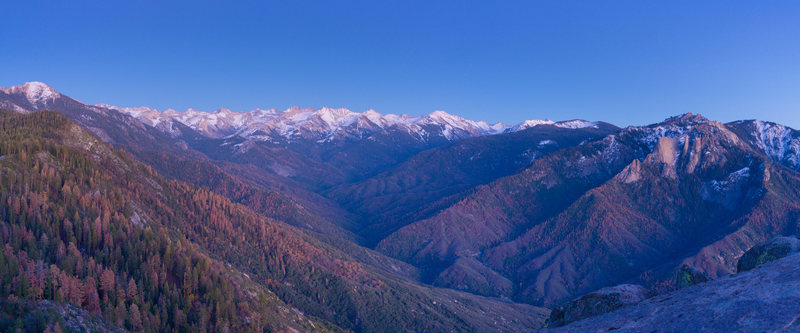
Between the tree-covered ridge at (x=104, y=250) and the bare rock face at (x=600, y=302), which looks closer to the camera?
the bare rock face at (x=600, y=302)

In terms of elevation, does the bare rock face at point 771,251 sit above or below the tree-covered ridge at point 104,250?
above

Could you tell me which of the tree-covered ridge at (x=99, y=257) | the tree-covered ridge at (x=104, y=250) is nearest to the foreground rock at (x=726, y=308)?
the tree-covered ridge at (x=99, y=257)

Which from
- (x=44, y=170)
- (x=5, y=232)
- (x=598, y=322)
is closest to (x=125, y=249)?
(x=5, y=232)

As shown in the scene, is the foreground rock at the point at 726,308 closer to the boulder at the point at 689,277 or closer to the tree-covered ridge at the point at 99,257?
the boulder at the point at 689,277

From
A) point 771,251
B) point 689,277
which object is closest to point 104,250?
point 689,277

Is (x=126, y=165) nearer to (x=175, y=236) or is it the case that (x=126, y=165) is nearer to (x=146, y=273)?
(x=175, y=236)

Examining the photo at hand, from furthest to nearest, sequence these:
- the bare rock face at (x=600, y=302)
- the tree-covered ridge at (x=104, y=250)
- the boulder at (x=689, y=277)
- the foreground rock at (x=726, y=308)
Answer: the tree-covered ridge at (x=104, y=250) < the boulder at (x=689, y=277) < the bare rock face at (x=600, y=302) < the foreground rock at (x=726, y=308)

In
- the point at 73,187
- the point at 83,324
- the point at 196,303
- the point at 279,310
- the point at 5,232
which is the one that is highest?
the point at 73,187
